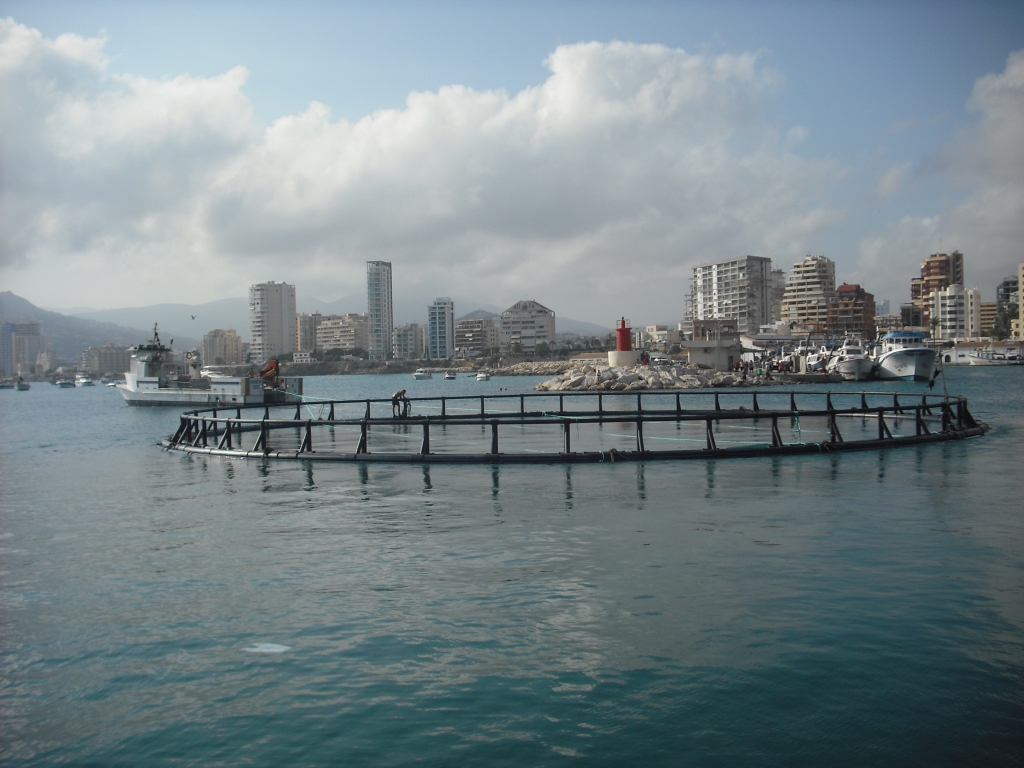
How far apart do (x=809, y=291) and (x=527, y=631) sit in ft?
636

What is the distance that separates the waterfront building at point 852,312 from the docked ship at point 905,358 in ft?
251

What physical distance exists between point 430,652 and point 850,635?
4391 mm

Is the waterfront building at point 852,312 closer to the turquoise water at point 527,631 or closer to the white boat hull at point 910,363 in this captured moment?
the white boat hull at point 910,363

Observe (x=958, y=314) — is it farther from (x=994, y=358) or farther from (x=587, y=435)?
(x=587, y=435)

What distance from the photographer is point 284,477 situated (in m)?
20.3

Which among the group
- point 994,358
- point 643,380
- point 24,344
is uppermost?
point 24,344

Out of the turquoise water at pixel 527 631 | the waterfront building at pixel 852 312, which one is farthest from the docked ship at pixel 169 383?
the waterfront building at pixel 852 312

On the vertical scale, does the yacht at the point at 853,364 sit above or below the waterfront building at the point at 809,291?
below

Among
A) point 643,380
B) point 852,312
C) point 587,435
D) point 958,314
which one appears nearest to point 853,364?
point 643,380

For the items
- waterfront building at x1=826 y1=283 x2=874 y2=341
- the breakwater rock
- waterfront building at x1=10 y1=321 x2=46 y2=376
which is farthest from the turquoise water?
waterfront building at x1=10 y1=321 x2=46 y2=376

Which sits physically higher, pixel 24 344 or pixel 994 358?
pixel 24 344

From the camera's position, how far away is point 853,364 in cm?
9181

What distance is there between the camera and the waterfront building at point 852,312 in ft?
552

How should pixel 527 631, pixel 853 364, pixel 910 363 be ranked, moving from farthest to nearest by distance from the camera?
pixel 853 364 → pixel 910 363 → pixel 527 631
